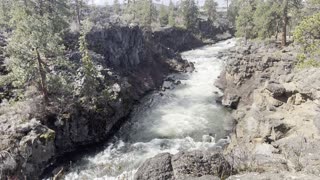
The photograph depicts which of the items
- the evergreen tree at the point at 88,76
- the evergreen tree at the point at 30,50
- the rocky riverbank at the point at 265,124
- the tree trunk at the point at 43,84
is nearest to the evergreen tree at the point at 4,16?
the evergreen tree at the point at 30,50

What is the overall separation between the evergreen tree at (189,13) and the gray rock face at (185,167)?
288ft

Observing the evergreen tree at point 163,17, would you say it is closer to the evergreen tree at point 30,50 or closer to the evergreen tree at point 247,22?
the evergreen tree at point 247,22

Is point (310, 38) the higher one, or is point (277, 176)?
point (310, 38)

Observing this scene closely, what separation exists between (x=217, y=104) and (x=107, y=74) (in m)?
16.6

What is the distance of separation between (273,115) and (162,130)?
1304cm

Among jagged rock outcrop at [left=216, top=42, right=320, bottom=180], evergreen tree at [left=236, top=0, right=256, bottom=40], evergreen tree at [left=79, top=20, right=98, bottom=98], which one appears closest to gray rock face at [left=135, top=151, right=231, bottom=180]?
jagged rock outcrop at [left=216, top=42, right=320, bottom=180]

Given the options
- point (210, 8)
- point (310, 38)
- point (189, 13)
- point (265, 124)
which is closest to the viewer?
point (310, 38)

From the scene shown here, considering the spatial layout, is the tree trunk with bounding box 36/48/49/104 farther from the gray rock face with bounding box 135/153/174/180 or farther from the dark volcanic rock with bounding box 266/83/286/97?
the dark volcanic rock with bounding box 266/83/286/97

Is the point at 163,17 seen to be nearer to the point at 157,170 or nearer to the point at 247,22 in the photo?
the point at 247,22

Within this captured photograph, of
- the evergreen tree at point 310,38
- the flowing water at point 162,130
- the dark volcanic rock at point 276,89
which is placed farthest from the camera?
the dark volcanic rock at point 276,89

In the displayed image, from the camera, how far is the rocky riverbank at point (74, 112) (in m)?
25.5

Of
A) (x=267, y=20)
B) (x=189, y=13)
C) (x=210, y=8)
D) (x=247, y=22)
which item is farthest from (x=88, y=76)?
(x=210, y=8)

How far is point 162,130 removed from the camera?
36.2 meters

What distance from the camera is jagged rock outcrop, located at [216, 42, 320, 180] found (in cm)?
1251
